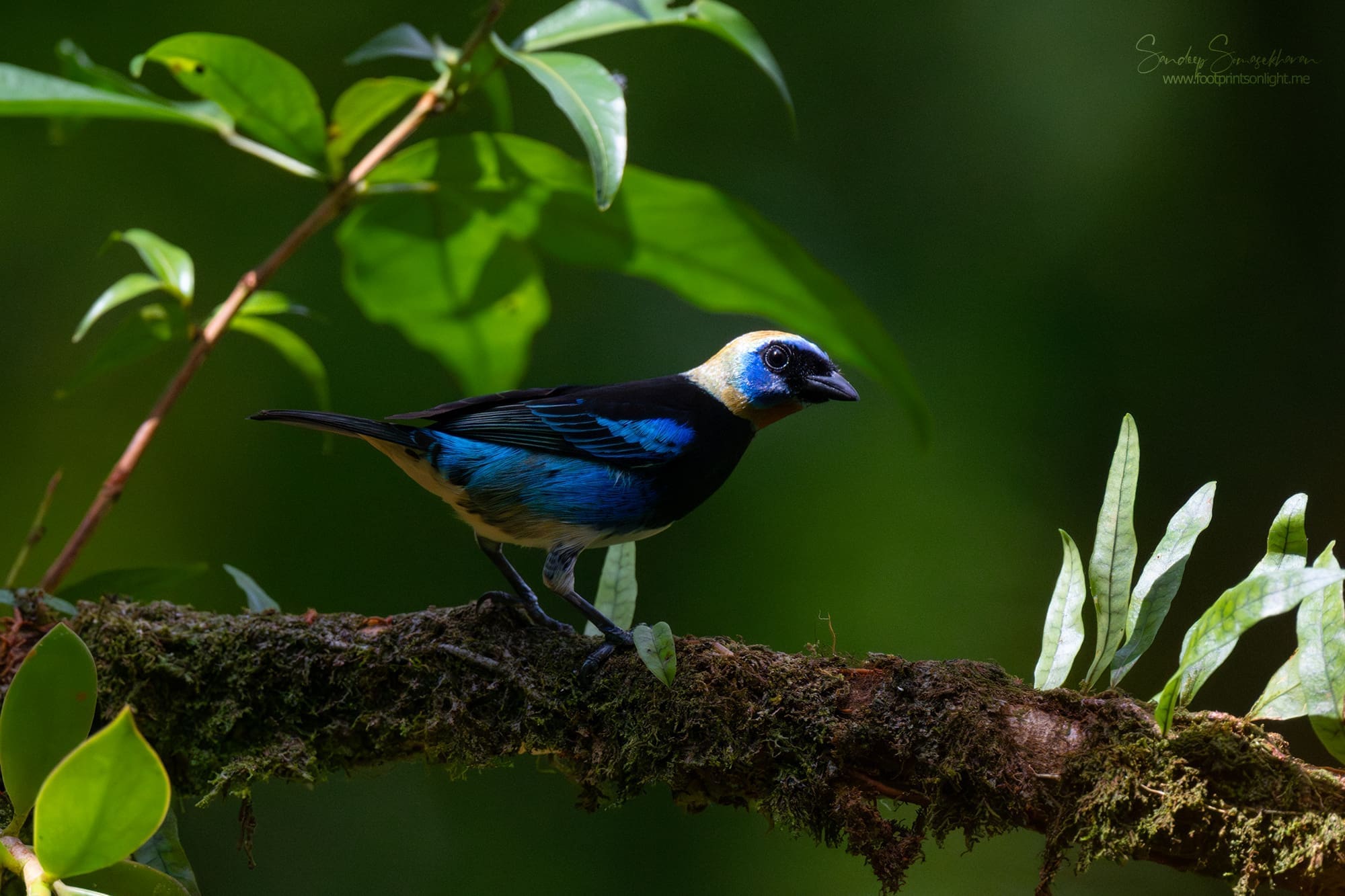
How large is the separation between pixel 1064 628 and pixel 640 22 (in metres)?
1.45

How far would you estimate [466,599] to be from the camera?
4.45 m

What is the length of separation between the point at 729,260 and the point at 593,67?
0.57m

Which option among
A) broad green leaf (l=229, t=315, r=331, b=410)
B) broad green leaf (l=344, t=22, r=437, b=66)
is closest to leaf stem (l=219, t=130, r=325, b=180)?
broad green leaf (l=344, t=22, r=437, b=66)

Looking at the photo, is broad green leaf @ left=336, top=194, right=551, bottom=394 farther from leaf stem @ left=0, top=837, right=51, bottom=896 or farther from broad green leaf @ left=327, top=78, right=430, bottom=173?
leaf stem @ left=0, top=837, right=51, bottom=896

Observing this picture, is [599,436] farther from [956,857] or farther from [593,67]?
[956,857]

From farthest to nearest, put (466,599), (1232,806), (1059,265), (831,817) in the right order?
(1059,265) → (466,599) → (831,817) → (1232,806)

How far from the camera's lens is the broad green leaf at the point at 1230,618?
130 cm

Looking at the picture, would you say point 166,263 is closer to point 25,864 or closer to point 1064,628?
point 25,864

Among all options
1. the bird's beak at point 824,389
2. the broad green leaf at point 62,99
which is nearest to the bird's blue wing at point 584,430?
the bird's beak at point 824,389

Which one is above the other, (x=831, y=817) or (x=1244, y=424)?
(x=1244, y=424)

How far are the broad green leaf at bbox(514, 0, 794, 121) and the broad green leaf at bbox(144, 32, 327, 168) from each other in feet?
1.58

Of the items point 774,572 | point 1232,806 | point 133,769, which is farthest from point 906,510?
point 133,769

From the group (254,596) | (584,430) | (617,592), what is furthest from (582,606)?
(254,596)

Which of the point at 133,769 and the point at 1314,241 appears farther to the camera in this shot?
the point at 1314,241
